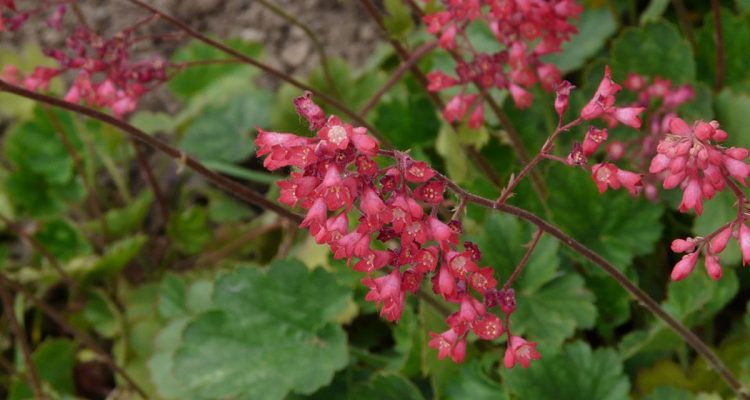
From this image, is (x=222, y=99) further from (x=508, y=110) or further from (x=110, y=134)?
(x=508, y=110)

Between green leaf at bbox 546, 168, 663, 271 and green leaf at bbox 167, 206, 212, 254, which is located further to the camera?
green leaf at bbox 167, 206, 212, 254

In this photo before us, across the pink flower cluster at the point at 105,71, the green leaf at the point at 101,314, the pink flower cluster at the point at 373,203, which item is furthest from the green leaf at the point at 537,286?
the green leaf at the point at 101,314

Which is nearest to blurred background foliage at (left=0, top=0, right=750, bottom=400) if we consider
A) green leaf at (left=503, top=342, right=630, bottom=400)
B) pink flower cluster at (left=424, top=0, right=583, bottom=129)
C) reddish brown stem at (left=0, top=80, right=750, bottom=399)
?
green leaf at (left=503, top=342, right=630, bottom=400)

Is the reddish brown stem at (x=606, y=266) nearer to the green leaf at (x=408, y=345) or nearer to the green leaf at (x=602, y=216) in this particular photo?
the green leaf at (x=602, y=216)

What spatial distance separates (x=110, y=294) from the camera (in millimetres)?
2795

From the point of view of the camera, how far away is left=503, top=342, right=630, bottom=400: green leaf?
6.00 ft

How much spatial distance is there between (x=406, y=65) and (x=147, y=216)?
4.49 ft

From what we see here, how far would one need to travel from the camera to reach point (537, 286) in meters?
1.93

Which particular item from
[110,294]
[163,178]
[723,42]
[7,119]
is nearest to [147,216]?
[163,178]

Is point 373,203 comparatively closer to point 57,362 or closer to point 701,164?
point 701,164

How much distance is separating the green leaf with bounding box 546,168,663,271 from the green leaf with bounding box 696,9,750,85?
22.6 inches

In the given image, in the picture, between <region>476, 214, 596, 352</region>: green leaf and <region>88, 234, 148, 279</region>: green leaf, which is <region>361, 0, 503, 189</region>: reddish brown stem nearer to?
<region>476, 214, 596, 352</region>: green leaf

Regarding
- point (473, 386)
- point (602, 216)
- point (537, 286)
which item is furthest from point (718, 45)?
point (473, 386)

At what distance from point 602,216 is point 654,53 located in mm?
516
